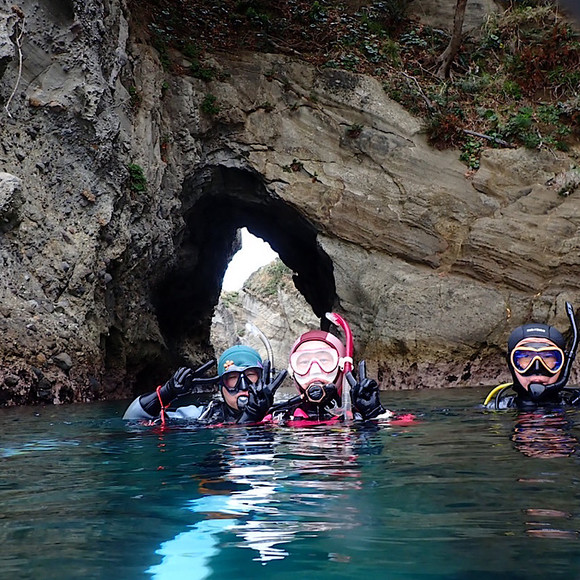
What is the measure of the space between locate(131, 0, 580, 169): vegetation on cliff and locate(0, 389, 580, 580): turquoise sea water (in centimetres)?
1239

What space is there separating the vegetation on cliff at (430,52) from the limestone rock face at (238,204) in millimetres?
556

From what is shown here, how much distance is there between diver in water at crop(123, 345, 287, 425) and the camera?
5629 mm

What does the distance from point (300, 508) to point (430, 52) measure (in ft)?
56.8

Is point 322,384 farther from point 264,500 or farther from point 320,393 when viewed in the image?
point 264,500

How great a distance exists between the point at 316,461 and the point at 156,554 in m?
1.83

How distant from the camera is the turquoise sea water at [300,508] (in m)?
1.82

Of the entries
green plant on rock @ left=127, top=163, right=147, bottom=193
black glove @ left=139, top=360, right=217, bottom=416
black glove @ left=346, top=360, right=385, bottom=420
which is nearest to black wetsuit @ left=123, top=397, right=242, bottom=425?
black glove @ left=139, top=360, right=217, bottom=416

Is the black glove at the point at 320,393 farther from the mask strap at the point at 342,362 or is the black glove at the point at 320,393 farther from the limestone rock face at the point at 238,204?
the limestone rock face at the point at 238,204

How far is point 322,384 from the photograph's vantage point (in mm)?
5551

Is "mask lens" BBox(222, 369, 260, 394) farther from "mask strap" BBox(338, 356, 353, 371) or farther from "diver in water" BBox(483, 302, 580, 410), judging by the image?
"diver in water" BBox(483, 302, 580, 410)

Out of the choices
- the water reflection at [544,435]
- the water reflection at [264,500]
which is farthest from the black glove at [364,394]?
the water reflection at [544,435]

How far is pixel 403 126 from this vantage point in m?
15.5

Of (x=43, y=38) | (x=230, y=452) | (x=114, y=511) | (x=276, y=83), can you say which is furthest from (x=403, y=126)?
(x=114, y=511)

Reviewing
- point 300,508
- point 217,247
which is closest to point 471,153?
point 217,247
